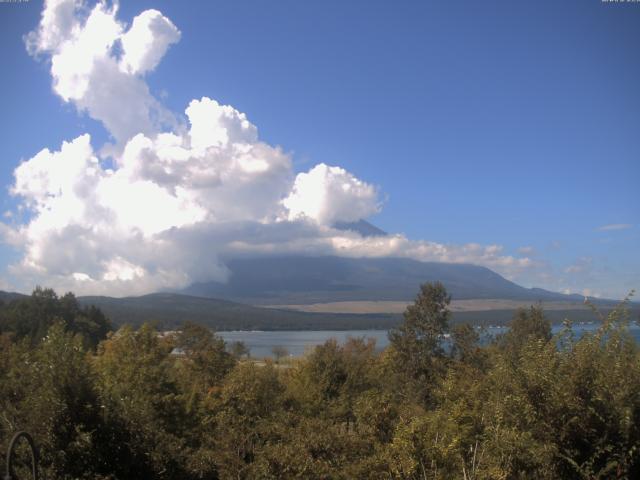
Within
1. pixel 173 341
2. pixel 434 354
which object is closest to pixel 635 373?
pixel 434 354

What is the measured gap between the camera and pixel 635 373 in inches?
376

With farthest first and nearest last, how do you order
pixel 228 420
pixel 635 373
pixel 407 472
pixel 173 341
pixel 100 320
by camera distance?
pixel 100 320 < pixel 173 341 < pixel 228 420 < pixel 407 472 < pixel 635 373

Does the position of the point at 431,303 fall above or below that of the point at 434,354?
above

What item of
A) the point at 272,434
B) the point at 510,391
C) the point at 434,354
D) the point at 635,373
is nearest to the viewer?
the point at 635,373

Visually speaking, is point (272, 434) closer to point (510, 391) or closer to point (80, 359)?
point (80, 359)

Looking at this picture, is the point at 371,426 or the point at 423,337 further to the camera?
the point at 423,337

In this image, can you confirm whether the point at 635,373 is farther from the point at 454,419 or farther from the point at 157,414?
the point at 157,414

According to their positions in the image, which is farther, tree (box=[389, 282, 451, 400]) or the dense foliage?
tree (box=[389, 282, 451, 400])

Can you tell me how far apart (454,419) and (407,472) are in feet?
10.7

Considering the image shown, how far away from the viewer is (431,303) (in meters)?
41.9

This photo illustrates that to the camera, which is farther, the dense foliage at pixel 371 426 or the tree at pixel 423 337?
the tree at pixel 423 337

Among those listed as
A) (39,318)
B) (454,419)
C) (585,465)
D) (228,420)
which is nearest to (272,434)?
(228,420)

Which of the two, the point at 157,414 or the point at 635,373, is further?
the point at 157,414

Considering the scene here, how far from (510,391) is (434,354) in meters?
30.5
